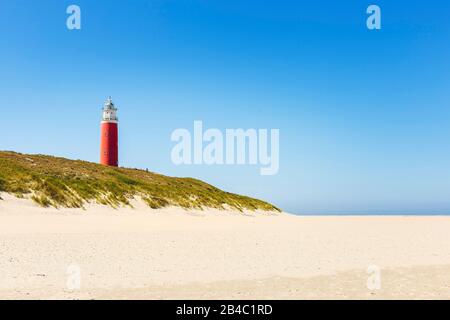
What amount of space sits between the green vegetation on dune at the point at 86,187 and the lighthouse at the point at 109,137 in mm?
4869

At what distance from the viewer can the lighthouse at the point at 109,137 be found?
60625 mm

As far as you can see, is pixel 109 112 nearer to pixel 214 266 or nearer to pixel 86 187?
pixel 86 187

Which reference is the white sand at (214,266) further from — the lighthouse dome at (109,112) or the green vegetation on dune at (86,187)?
the lighthouse dome at (109,112)

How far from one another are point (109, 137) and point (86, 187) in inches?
940

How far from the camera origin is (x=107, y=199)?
3738 centimetres

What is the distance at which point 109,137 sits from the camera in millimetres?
61062

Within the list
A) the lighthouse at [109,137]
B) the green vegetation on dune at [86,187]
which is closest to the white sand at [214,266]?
the green vegetation on dune at [86,187]

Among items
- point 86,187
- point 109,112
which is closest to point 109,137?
point 109,112

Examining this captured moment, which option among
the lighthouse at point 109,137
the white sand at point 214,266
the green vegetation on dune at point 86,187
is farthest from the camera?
the lighthouse at point 109,137

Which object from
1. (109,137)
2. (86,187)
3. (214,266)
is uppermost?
(109,137)

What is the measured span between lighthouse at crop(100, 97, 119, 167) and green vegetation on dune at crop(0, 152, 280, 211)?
4869mm

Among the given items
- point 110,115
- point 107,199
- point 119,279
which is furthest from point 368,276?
point 110,115
